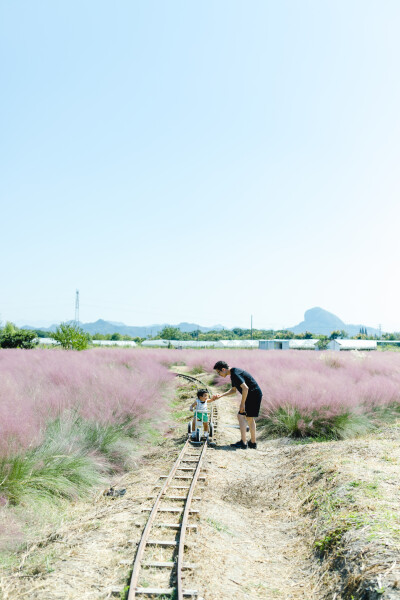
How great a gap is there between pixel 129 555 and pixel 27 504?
1.61 metres

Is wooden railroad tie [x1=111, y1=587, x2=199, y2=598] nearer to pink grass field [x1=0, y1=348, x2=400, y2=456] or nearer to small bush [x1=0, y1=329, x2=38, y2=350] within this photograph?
pink grass field [x1=0, y1=348, x2=400, y2=456]

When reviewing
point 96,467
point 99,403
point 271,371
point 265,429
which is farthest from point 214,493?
point 271,371

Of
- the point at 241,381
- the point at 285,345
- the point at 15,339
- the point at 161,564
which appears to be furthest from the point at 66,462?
the point at 285,345

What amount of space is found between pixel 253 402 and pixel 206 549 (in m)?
4.41

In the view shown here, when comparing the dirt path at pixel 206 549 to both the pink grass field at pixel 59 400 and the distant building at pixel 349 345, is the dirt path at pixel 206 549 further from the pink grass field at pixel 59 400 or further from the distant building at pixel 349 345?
the distant building at pixel 349 345

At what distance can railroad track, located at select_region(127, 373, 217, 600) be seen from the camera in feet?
12.6

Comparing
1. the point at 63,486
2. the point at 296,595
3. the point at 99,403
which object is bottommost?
the point at 296,595

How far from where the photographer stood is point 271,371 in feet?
50.7

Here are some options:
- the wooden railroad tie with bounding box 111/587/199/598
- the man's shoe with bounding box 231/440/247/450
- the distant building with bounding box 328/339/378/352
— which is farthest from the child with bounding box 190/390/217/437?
the distant building with bounding box 328/339/378/352

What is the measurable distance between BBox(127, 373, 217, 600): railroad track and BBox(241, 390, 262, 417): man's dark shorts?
1.76m

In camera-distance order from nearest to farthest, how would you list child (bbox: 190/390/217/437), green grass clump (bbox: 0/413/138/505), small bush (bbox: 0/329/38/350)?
green grass clump (bbox: 0/413/138/505) < child (bbox: 190/390/217/437) < small bush (bbox: 0/329/38/350)

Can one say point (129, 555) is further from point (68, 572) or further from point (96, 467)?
point (96, 467)

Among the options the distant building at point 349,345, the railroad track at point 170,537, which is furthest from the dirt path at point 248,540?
the distant building at point 349,345

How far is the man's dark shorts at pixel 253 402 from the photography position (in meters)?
8.95
